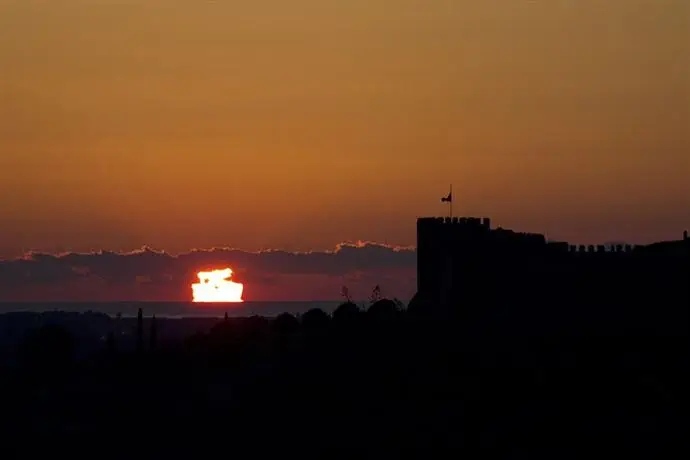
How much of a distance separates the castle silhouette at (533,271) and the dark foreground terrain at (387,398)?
64.3 inches

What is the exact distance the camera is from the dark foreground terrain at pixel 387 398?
49.3 metres

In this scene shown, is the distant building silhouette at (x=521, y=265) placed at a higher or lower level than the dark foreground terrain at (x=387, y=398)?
higher

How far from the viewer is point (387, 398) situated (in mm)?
55219

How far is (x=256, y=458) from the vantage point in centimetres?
5322

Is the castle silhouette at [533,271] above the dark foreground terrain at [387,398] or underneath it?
above

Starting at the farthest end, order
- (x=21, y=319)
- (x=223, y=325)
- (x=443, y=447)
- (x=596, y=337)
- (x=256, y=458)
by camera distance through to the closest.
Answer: (x=21, y=319)
(x=223, y=325)
(x=596, y=337)
(x=256, y=458)
(x=443, y=447)

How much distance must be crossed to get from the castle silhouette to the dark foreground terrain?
1632mm

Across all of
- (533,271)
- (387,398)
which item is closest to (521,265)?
(533,271)

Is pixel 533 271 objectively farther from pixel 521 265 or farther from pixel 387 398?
pixel 387 398

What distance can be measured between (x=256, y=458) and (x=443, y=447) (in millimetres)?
6998

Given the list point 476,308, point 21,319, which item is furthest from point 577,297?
point 21,319

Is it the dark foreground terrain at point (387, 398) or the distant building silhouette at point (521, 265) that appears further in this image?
the distant building silhouette at point (521, 265)

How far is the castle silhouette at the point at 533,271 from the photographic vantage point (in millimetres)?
59219

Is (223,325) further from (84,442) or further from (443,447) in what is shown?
(443,447)
